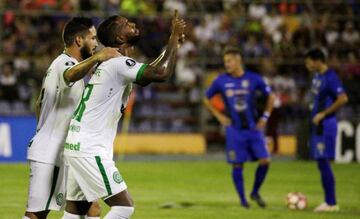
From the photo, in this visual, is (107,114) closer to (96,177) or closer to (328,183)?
(96,177)

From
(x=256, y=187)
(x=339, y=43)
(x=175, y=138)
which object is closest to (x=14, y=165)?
(x=175, y=138)

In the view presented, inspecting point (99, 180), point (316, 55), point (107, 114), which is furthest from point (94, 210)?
point (316, 55)

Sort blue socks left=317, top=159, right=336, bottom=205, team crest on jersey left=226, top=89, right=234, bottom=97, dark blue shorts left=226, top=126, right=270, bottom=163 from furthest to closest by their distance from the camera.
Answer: team crest on jersey left=226, top=89, right=234, bottom=97 → dark blue shorts left=226, top=126, right=270, bottom=163 → blue socks left=317, top=159, right=336, bottom=205

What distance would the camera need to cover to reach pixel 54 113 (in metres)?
8.70

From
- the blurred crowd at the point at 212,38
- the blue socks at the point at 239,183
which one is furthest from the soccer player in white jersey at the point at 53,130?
the blurred crowd at the point at 212,38

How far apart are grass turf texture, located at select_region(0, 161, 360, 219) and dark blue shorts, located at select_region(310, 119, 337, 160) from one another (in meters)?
0.87

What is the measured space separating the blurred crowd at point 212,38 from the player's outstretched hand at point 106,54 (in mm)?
17506

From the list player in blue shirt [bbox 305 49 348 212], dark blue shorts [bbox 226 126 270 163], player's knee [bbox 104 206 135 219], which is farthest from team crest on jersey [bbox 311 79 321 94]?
player's knee [bbox 104 206 135 219]

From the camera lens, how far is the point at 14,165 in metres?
21.9

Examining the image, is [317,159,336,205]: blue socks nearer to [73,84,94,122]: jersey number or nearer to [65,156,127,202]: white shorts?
[65,156,127,202]: white shorts

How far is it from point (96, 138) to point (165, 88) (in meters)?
19.4

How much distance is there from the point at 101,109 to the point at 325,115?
21.7 ft

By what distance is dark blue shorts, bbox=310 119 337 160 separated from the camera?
14.0 metres

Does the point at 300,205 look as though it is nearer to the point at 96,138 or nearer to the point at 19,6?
the point at 96,138
